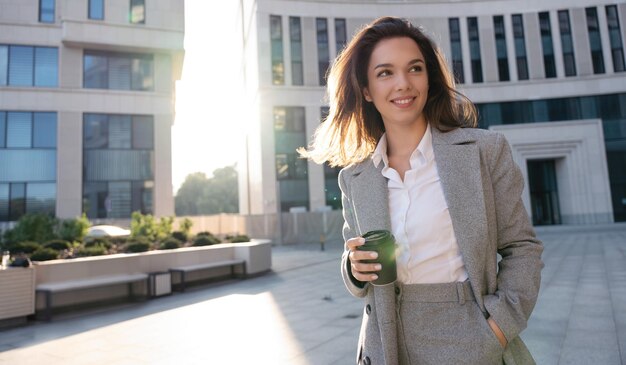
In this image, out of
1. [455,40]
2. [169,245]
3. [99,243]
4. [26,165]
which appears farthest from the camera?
[455,40]

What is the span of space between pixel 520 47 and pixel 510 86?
3597mm

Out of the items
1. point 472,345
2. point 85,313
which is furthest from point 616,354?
point 85,313

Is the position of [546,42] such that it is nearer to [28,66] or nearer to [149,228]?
[149,228]

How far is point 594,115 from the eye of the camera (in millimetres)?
Answer: 35000

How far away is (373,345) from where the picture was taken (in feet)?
5.66

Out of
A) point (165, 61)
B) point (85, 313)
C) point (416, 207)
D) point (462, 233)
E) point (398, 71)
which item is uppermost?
point (165, 61)

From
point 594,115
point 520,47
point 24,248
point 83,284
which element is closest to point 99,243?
point 24,248

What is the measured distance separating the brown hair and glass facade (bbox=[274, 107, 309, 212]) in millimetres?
30251

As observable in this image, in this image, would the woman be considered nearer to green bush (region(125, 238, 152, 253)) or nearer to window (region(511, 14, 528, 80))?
green bush (region(125, 238, 152, 253))

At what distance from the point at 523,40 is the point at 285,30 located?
2013cm

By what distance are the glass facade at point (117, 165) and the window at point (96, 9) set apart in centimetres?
601

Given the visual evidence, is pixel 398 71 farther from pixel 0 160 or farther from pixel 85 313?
pixel 0 160

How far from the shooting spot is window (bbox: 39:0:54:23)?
1012 inches

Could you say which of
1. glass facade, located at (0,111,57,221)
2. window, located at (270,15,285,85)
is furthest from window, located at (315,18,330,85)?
glass facade, located at (0,111,57,221)
